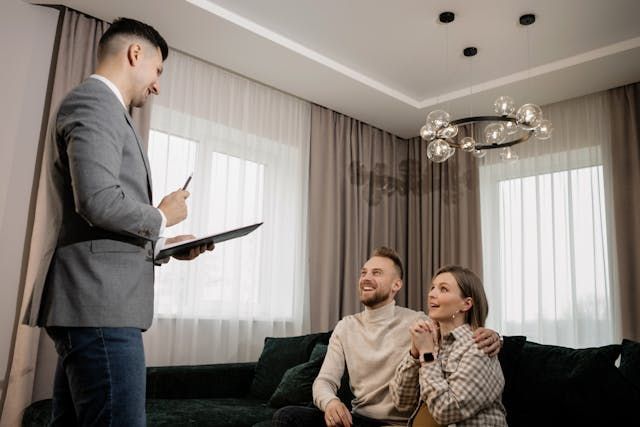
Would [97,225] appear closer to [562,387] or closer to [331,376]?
[331,376]

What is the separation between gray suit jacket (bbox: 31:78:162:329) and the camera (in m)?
1.15

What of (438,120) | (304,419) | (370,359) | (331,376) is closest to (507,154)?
(438,120)

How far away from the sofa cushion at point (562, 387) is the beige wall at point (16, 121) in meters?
2.63

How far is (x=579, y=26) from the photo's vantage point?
3.54m

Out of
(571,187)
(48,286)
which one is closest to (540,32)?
(571,187)

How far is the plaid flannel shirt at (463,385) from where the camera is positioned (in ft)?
5.62

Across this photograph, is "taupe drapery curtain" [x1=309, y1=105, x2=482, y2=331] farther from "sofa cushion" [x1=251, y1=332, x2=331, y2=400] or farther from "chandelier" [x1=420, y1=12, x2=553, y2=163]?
"chandelier" [x1=420, y1=12, x2=553, y2=163]

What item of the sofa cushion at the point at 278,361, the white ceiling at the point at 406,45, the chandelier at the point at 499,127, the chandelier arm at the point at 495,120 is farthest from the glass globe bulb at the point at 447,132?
the sofa cushion at the point at 278,361

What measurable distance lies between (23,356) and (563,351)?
2.70m

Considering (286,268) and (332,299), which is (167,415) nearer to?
(286,268)

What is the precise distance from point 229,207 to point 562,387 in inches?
99.6

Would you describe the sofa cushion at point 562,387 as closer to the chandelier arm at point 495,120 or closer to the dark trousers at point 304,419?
the dark trousers at point 304,419

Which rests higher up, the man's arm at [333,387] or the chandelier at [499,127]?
the chandelier at [499,127]

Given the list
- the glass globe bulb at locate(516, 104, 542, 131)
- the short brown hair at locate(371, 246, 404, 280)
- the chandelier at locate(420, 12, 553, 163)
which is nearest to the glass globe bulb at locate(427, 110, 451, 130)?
the chandelier at locate(420, 12, 553, 163)
